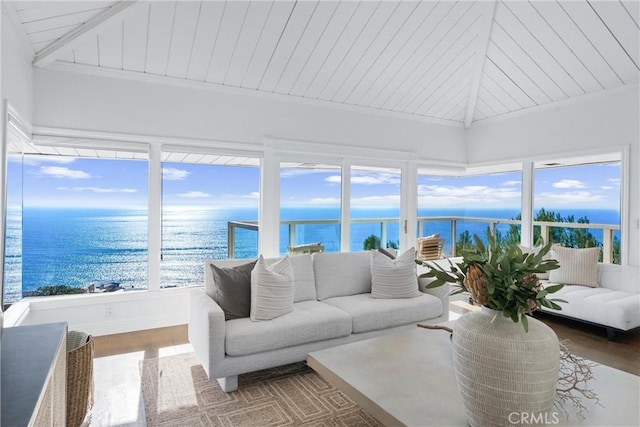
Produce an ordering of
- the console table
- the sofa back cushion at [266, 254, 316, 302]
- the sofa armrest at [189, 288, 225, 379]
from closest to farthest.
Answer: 1. the console table
2. the sofa armrest at [189, 288, 225, 379]
3. the sofa back cushion at [266, 254, 316, 302]

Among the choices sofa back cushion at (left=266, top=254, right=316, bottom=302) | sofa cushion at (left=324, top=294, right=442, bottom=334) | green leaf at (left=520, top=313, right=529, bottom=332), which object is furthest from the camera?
sofa back cushion at (left=266, top=254, right=316, bottom=302)

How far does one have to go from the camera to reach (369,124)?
214 inches

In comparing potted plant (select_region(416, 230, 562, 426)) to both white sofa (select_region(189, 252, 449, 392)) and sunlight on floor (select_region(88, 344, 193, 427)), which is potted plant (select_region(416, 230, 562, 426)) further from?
sunlight on floor (select_region(88, 344, 193, 427))

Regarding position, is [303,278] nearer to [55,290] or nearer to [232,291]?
[232,291]

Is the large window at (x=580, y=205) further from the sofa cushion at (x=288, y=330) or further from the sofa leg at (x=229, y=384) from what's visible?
the sofa leg at (x=229, y=384)

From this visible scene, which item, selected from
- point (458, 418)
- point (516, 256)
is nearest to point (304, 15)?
point (516, 256)

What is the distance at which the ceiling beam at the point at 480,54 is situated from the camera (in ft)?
13.1

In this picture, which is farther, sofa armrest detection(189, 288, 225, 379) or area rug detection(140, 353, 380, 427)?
sofa armrest detection(189, 288, 225, 379)

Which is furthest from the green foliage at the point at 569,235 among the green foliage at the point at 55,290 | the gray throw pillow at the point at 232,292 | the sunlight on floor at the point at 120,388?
the green foliage at the point at 55,290

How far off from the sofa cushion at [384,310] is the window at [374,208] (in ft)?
5.92

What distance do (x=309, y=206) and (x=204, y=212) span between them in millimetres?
1363

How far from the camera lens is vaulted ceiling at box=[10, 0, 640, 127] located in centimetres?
336

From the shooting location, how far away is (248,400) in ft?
8.59

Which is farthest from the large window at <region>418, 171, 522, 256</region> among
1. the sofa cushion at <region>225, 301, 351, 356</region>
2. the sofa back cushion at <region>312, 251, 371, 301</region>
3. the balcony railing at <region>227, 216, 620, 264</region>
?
the sofa cushion at <region>225, 301, 351, 356</region>
